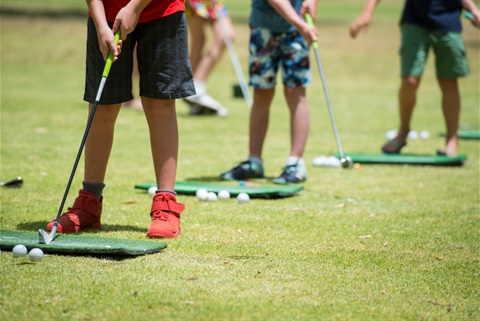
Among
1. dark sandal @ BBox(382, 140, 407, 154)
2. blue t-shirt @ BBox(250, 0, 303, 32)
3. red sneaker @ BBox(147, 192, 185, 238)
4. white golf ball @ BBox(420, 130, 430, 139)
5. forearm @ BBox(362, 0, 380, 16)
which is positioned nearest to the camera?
red sneaker @ BBox(147, 192, 185, 238)

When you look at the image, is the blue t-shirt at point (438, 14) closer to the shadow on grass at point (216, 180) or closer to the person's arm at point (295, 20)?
the person's arm at point (295, 20)

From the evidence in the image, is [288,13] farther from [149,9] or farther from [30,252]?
[30,252]

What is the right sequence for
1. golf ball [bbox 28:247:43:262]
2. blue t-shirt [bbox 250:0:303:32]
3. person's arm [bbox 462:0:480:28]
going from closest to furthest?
golf ball [bbox 28:247:43:262]
blue t-shirt [bbox 250:0:303:32]
person's arm [bbox 462:0:480:28]

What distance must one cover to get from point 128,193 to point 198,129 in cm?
344

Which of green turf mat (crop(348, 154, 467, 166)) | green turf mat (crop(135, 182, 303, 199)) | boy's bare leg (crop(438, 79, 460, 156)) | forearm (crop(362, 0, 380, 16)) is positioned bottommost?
green turf mat (crop(348, 154, 467, 166))

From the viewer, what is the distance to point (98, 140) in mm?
4191

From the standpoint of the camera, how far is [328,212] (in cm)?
490

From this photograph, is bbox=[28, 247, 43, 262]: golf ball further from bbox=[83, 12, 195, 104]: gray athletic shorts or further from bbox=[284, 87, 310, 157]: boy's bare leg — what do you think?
bbox=[284, 87, 310, 157]: boy's bare leg

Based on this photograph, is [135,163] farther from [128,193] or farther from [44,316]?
[44,316]

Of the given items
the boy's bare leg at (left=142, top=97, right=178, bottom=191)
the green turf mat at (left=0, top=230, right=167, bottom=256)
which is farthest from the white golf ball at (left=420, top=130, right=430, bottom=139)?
the green turf mat at (left=0, top=230, right=167, bottom=256)

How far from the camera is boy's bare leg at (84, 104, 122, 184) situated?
418 cm

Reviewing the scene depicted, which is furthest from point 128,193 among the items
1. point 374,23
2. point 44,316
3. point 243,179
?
point 374,23

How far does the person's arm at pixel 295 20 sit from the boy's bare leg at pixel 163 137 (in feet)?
5.28

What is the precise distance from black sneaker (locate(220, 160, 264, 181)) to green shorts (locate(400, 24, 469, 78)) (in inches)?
75.9
